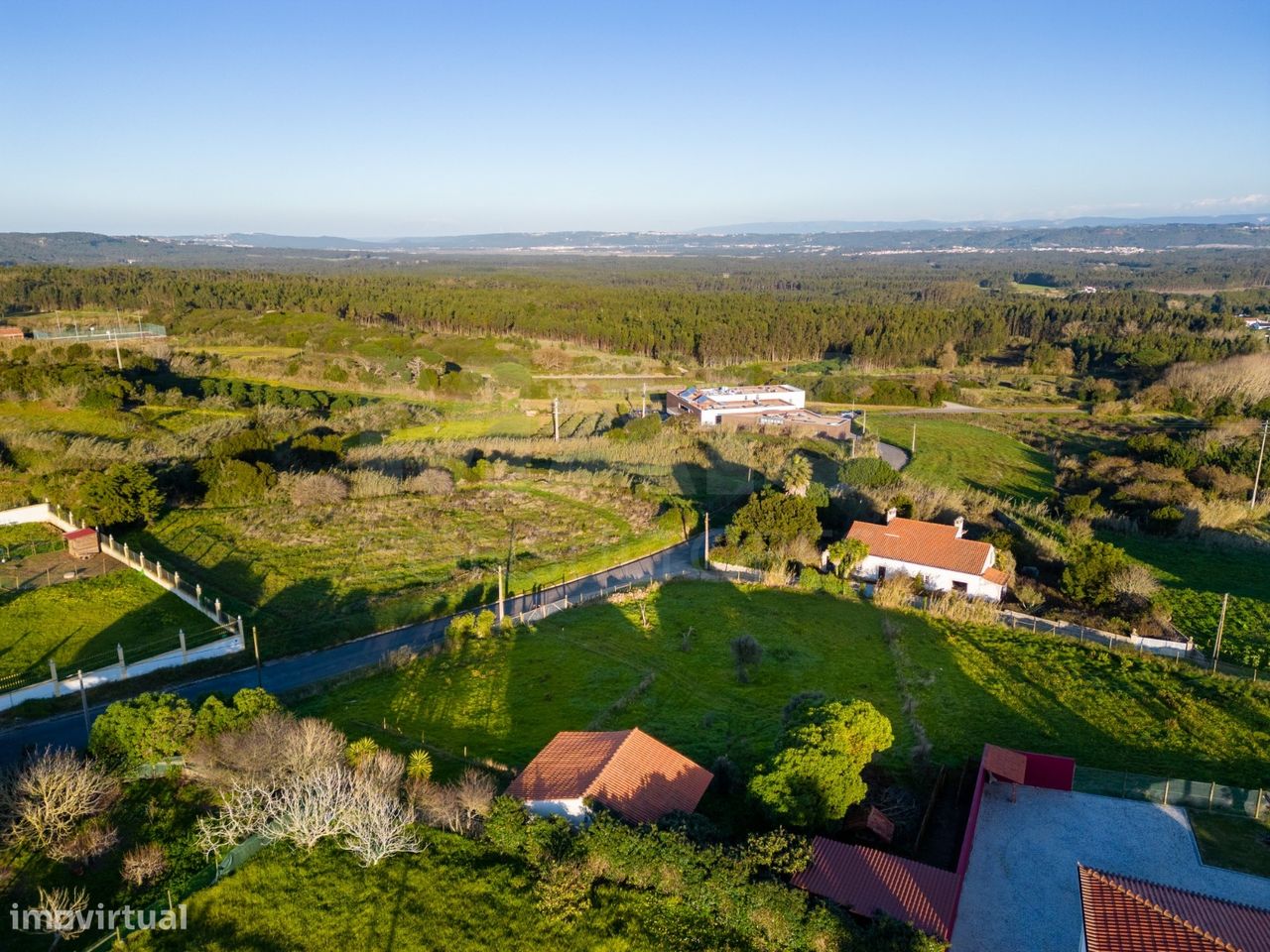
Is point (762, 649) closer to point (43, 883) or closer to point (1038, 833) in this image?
point (1038, 833)

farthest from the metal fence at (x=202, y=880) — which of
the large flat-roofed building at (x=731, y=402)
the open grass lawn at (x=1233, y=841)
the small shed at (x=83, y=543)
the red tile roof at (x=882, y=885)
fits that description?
the large flat-roofed building at (x=731, y=402)

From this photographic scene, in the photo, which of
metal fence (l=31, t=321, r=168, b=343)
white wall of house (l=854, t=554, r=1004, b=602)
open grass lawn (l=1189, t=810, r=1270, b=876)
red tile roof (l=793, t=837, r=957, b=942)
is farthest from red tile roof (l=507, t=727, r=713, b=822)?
metal fence (l=31, t=321, r=168, b=343)

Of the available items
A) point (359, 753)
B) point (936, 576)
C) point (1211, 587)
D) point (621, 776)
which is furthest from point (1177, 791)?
point (1211, 587)

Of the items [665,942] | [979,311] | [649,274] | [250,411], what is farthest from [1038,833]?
[649,274]

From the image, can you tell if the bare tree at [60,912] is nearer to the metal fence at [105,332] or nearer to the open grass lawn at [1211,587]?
the open grass lawn at [1211,587]

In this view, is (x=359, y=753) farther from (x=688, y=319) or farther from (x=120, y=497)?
(x=688, y=319)

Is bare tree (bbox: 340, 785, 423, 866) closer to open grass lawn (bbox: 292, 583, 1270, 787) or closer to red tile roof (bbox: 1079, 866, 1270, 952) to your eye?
open grass lawn (bbox: 292, 583, 1270, 787)
